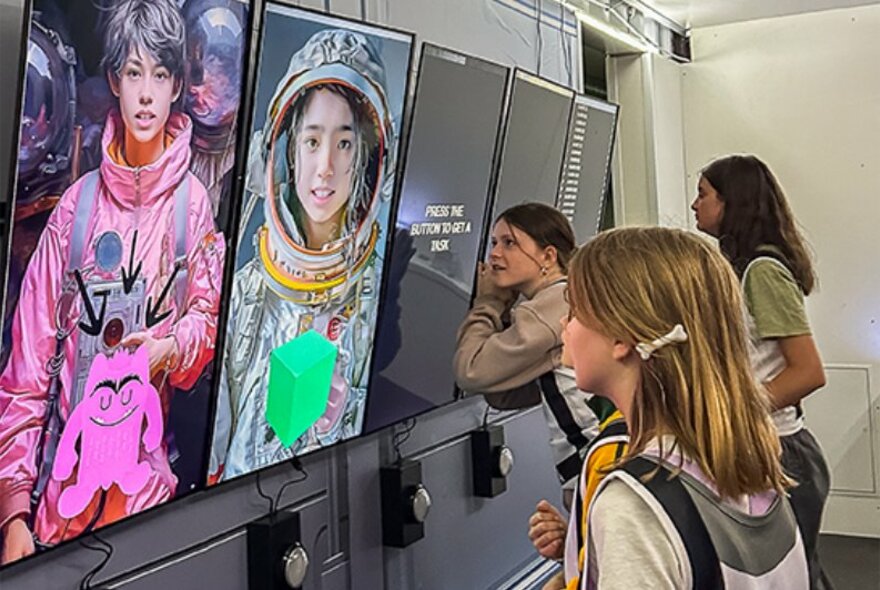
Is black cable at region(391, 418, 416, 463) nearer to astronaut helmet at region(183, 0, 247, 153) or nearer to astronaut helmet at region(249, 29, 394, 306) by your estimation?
astronaut helmet at region(249, 29, 394, 306)

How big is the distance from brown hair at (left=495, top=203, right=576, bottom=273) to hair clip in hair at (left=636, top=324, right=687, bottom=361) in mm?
1123

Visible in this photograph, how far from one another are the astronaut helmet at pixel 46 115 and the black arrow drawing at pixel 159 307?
0.30 metres

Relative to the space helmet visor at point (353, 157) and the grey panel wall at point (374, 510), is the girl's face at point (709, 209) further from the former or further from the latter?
the grey panel wall at point (374, 510)

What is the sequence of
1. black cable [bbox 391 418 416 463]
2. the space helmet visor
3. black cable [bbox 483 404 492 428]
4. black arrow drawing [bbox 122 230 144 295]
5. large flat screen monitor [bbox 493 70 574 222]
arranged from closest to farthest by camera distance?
black arrow drawing [bbox 122 230 144 295]
the space helmet visor
black cable [bbox 391 418 416 463]
large flat screen monitor [bbox 493 70 574 222]
black cable [bbox 483 404 492 428]

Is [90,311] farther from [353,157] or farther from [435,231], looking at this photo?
[435,231]

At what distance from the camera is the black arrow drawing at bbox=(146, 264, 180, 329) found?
1688mm

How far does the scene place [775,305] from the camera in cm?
220

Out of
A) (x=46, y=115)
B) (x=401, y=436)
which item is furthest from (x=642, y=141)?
(x=46, y=115)

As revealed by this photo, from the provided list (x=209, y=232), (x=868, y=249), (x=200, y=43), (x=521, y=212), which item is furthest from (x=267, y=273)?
(x=868, y=249)

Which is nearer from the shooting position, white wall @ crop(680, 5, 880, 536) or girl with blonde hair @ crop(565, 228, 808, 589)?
girl with blonde hair @ crop(565, 228, 808, 589)

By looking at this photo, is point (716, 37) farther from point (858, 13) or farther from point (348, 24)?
point (348, 24)

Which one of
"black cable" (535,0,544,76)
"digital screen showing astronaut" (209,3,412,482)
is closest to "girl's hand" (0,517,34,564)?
"digital screen showing astronaut" (209,3,412,482)

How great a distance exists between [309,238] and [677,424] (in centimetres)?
120

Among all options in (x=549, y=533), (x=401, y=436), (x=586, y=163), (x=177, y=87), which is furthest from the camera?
(x=586, y=163)
